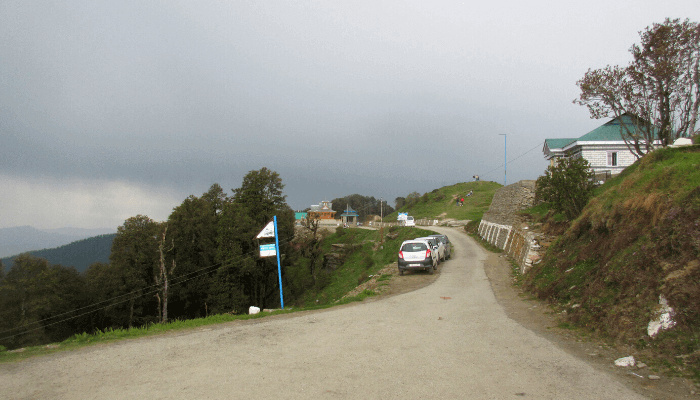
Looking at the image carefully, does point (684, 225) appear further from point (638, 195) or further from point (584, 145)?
point (584, 145)

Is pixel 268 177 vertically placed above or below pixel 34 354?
above

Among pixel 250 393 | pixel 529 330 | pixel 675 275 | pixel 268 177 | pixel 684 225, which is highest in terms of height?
pixel 268 177

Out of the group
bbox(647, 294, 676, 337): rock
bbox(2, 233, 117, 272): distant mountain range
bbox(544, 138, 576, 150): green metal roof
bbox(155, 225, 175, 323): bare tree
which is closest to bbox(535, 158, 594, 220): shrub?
bbox(647, 294, 676, 337): rock

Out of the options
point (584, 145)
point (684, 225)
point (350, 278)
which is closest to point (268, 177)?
point (350, 278)

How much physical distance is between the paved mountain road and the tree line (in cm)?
2926

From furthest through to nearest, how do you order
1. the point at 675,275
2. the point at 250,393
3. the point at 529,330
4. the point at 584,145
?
the point at 584,145 → the point at 529,330 → the point at 675,275 → the point at 250,393

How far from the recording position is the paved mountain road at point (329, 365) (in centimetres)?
471

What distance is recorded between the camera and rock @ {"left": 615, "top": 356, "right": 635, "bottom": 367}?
541 cm

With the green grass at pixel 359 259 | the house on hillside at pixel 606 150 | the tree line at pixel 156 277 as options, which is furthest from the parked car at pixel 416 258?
the house on hillside at pixel 606 150

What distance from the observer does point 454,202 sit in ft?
271

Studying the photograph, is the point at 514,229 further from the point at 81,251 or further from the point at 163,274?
the point at 81,251

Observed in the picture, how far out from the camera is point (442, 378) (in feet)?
16.6

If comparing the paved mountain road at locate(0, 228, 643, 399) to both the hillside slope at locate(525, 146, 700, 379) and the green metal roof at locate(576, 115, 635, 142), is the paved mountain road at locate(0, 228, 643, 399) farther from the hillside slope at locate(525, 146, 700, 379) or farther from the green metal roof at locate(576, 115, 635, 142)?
the green metal roof at locate(576, 115, 635, 142)

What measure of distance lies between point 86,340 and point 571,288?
1174 cm
